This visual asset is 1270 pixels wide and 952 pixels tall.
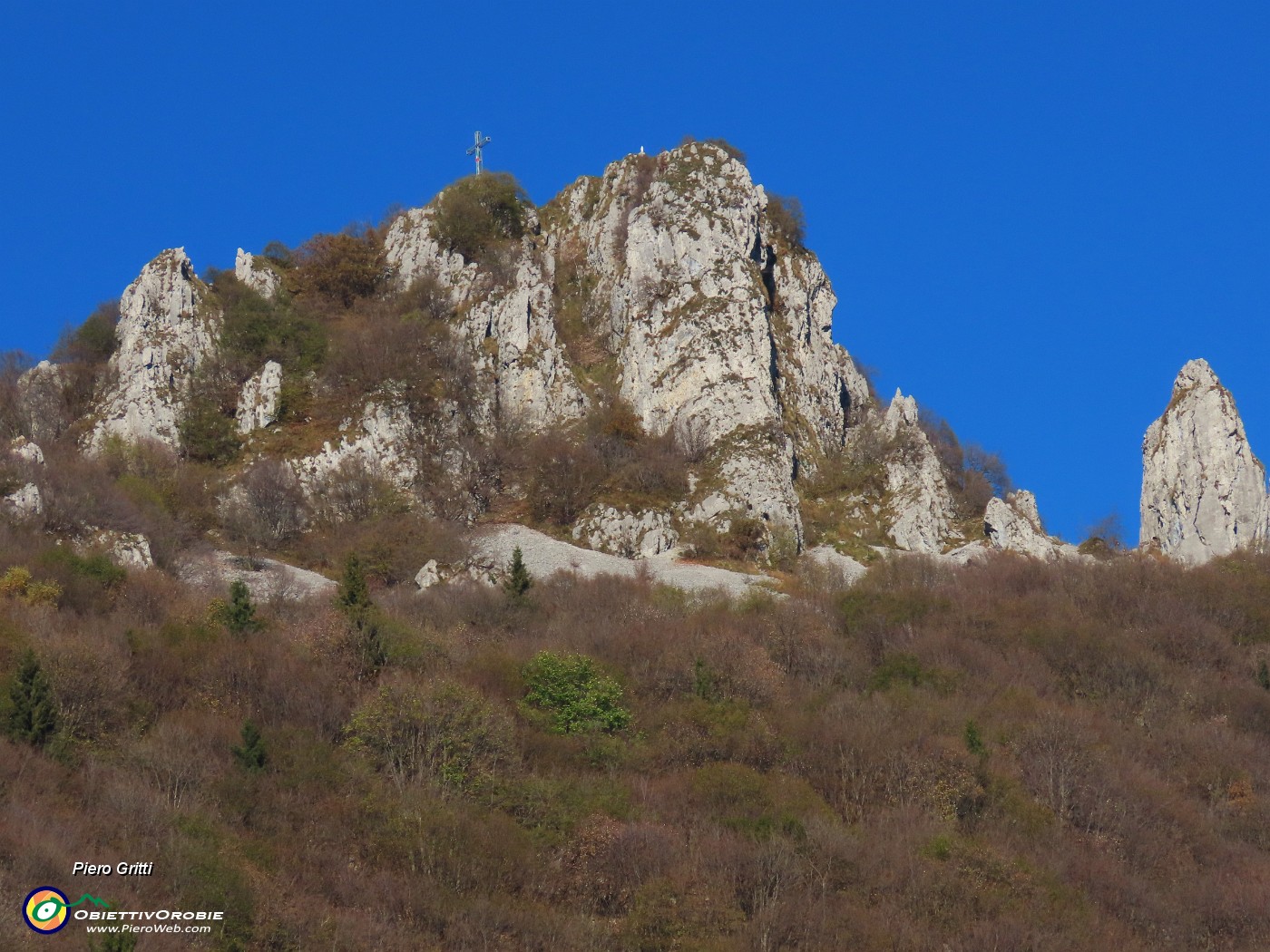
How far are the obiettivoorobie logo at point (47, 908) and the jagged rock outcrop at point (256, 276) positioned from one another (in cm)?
4407

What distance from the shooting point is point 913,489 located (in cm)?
5734

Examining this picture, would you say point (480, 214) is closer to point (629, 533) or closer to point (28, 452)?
point (629, 533)

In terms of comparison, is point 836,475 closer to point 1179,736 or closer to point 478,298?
point 478,298

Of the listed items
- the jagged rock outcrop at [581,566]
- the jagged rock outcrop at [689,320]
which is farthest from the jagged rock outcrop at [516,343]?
the jagged rock outcrop at [581,566]

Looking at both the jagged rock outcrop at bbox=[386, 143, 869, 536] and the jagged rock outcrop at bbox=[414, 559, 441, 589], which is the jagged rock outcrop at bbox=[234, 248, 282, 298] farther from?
the jagged rock outcrop at bbox=[414, 559, 441, 589]

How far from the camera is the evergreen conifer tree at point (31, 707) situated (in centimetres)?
3127

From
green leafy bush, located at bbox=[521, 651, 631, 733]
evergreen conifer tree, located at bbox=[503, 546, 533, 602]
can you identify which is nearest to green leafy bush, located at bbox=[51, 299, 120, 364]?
evergreen conifer tree, located at bbox=[503, 546, 533, 602]

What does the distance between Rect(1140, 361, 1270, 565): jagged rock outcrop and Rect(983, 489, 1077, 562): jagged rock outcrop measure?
155 inches

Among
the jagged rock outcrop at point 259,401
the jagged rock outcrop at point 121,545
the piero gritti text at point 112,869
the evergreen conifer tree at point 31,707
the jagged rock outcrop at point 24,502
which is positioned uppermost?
the jagged rock outcrop at point 259,401

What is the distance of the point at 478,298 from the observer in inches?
2495

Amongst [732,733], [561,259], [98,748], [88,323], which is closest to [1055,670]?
[732,733]

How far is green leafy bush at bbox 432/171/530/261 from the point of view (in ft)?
221

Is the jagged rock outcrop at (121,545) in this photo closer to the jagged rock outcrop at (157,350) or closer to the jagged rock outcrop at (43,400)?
the jagged rock outcrop at (157,350)

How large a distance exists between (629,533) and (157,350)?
20.1 metres
